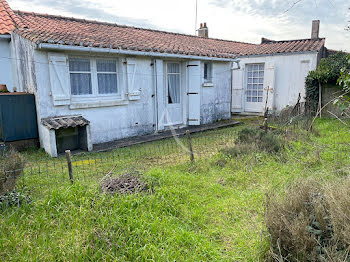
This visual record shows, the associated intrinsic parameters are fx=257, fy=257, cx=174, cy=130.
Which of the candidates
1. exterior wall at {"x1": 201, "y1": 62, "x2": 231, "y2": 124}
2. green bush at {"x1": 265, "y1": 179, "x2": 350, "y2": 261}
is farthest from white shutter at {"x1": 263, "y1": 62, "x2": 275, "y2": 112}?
green bush at {"x1": 265, "y1": 179, "x2": 350, "y2": 261}

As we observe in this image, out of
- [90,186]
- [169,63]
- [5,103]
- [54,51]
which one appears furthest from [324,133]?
[5,103]

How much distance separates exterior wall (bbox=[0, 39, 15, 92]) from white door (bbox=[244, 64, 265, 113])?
10.7 m

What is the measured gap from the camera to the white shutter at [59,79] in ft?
23.1

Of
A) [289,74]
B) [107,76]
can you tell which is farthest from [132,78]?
[289,74]

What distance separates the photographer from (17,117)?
7.10 meters

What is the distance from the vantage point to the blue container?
6840mm

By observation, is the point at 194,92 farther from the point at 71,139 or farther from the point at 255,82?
the point at 71,139

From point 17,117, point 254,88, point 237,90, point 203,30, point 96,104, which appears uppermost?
point 203,30

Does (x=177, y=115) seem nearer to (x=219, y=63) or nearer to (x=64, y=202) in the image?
(x=219, y=63)

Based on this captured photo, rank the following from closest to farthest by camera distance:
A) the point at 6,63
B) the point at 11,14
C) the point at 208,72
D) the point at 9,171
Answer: the point at 9,171 < the point at 6,63 < the point at 11,14 < the point at 208,72

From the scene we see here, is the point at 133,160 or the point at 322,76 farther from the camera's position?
the point at 322,76

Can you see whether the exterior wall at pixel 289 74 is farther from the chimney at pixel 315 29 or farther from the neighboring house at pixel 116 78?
the chimney at pixel 315 29

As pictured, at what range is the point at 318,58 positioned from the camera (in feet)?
39.0

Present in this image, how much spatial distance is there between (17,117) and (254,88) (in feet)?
35.8
